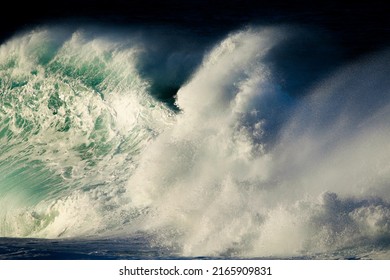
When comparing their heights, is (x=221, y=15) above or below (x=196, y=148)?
above

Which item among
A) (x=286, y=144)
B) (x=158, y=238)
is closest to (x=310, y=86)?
(x=286, y=144)

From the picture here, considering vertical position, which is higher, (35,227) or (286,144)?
(286,144)

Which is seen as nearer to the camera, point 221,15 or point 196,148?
point 196,148

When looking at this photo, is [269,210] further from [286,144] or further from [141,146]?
[141,146]

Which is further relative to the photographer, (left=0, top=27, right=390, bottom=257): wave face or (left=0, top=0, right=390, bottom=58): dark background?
(left=0, top=0, right=390, bottom=58): dark background
